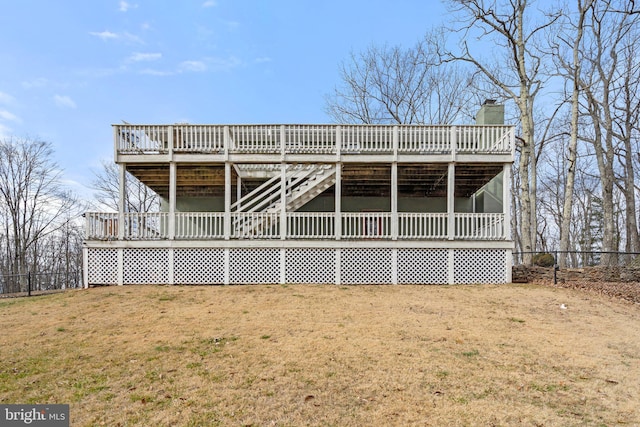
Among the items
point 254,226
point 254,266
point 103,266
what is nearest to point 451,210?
point 254,226

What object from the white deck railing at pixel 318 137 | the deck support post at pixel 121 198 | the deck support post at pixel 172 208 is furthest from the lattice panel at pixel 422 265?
the deck support post at pixel 121 198

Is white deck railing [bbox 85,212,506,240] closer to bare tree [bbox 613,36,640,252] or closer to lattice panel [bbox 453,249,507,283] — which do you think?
lattice panel [bbox 453,249,507,283]

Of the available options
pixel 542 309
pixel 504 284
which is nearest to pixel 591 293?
pixel 504 284

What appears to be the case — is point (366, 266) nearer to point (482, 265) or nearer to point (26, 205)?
point (482, 265)

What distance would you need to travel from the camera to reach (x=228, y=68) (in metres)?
17.6

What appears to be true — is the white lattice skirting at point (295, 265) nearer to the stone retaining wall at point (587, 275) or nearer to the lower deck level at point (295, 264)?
the lower deck level at point (295, 264)

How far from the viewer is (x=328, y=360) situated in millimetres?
5113

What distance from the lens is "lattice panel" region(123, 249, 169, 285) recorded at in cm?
1098

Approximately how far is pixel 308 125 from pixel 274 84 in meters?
9.29

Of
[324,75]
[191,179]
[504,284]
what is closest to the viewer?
[504,284]

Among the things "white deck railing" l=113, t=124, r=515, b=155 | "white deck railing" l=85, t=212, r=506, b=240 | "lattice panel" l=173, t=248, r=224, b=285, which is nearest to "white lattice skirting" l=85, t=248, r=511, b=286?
"lattice panel" l=173, t=248, r=224, b=285

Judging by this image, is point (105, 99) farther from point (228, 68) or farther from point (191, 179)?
point (191, 179)

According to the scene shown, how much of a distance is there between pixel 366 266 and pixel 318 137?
15.4ft

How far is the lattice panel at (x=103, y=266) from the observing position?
431 inches
